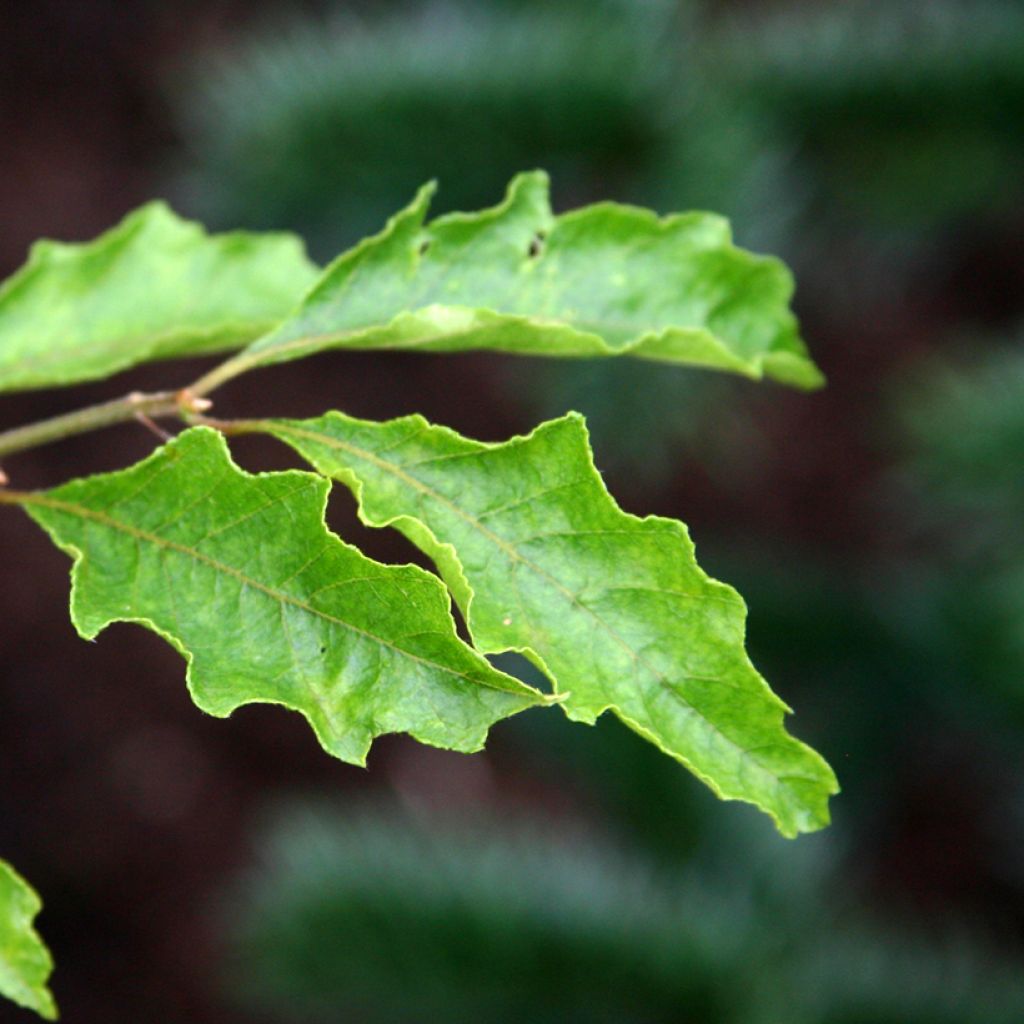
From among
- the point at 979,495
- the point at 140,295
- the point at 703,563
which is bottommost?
the point at 140,295

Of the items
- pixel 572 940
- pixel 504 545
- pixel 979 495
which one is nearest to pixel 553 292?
pixel 504 545

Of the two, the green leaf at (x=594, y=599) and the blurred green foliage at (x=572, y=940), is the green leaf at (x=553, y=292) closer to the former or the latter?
the green leaf at (x=594, y=599)

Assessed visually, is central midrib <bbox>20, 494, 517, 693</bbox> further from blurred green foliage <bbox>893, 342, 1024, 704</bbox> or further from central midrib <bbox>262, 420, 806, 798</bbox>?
blurred green foliage <bbox>893, 342, 1024, 704</bbox>

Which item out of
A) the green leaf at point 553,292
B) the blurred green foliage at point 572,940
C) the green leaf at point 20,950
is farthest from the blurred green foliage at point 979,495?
the green leaf at point 20,950

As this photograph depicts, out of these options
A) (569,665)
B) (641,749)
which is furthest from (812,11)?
(569,665)

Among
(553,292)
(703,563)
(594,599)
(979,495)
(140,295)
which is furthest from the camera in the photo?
(703,563)

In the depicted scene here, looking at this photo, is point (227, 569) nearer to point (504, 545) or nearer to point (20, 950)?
point (504, 545)
